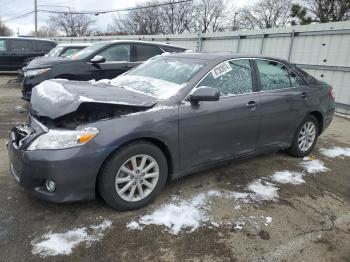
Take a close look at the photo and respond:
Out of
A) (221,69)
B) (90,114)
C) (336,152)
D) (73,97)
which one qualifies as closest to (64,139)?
→ (90,114)

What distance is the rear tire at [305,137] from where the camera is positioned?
5.10 metres

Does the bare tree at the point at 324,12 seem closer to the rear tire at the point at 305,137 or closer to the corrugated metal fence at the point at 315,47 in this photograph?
the corrugated metal fence at the point at 315,47

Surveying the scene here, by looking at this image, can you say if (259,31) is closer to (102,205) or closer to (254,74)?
(254,74)

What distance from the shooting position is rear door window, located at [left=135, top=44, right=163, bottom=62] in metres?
8.17

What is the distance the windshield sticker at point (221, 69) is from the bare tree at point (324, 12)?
23.4 metres

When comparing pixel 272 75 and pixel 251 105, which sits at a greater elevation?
pixel 272 75

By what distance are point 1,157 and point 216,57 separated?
10.6 ft

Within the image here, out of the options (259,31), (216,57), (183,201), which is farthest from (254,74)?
(259,31)

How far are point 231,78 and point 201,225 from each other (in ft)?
5.95

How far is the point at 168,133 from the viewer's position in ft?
11.3

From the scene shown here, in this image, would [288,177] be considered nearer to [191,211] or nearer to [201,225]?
[191,211]

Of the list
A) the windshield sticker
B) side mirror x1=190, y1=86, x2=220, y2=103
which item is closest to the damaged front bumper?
side mirror x1=190, y1=86, x2=220, y2=103

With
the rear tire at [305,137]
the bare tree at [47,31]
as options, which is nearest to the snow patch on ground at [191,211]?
the rear tire at [305,137]

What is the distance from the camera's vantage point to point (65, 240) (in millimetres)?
2893
